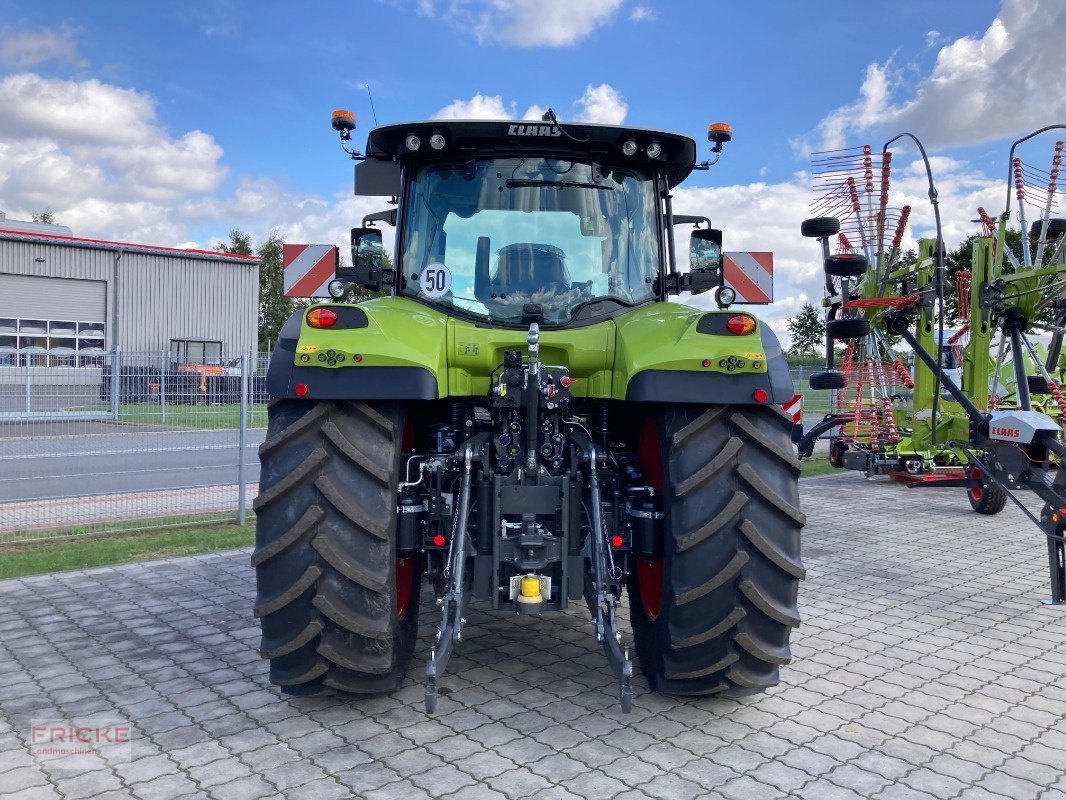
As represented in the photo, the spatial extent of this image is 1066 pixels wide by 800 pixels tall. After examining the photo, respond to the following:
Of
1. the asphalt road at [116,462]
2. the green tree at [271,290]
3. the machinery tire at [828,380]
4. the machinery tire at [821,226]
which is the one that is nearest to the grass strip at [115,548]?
the asphalt road at [116,462]

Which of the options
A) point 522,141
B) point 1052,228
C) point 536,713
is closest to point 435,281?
point 522,141

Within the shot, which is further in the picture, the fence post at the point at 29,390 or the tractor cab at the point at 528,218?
the fence post at the point at 29,390

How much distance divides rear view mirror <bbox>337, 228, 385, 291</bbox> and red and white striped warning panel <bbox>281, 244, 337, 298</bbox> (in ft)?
6.91

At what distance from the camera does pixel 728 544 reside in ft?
11.7

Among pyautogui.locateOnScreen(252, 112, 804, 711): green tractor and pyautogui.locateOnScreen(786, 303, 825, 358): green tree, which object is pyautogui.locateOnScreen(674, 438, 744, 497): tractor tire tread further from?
pyautogui.locateOnScreen(786, 303, 825, 358): green tree

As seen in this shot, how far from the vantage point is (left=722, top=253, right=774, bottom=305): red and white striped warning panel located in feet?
22.7

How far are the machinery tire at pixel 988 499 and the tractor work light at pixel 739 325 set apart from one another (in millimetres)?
6871

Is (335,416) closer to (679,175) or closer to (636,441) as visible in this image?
(636,441)

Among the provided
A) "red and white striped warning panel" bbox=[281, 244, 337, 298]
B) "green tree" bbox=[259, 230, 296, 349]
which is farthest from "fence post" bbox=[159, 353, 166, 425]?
"green tree" bbox=[259, 230, 296, 349]

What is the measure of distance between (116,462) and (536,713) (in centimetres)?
637

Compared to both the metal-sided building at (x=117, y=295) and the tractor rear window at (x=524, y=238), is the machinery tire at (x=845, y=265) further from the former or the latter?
the metal-sided building at (x=117, y=295)

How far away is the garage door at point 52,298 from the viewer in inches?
1086

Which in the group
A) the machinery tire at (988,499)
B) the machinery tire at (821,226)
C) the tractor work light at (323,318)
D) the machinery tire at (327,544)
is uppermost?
the machinery tire at (821,226)

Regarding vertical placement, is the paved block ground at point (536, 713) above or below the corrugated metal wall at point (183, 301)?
below
